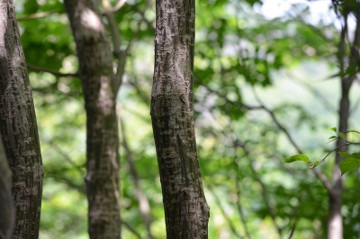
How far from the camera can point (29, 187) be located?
4.23ft

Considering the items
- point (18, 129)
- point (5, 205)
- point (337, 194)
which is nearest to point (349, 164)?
point (5, 205)

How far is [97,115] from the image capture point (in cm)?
227

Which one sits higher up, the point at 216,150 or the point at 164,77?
the point at 216,150

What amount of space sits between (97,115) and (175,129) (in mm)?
1220

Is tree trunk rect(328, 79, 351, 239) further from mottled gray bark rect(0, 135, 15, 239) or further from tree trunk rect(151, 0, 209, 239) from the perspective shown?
mottled gray bark rect(0, 135, 15, 239)

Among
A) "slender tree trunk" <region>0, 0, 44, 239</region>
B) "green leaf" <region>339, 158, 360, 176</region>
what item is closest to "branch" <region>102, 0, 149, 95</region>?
"slender tree trunk" <region>0, 0, 44, 239</region>

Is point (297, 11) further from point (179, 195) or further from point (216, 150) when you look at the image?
point (179, 195)

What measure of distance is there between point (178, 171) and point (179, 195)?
77 millimetres

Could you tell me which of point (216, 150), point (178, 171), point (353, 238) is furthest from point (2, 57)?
point (216, 150)

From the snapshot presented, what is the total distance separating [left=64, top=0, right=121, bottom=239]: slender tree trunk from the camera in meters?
2.23

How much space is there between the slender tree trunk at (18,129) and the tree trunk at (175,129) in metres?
0.46

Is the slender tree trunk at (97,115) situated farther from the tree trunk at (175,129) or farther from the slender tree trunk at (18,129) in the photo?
the tree trunk at (175,129)

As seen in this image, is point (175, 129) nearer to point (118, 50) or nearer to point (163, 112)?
point (163, 112)

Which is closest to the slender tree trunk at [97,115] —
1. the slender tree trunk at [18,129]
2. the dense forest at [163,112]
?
the dense forest at [163,112]
